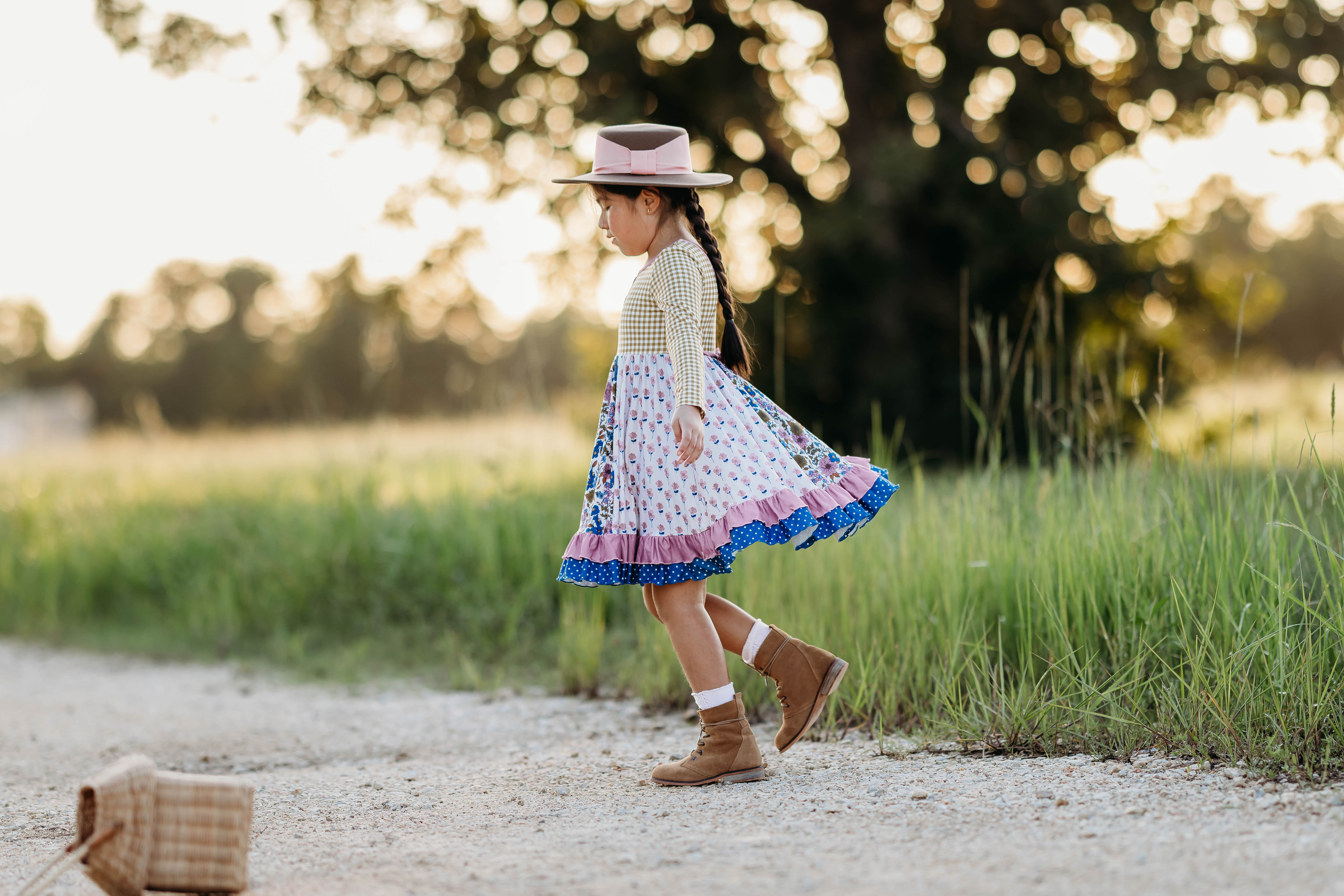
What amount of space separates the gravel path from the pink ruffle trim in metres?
0.59

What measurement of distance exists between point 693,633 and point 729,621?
7.5 inches

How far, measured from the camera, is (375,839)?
2537 mm

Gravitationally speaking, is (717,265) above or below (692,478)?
above

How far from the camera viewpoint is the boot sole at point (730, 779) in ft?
9.29

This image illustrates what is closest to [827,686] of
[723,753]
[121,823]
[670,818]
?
[723,753]

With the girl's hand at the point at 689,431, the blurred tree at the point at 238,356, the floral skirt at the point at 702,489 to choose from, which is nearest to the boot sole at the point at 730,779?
the floral skirt at the point at 702,489

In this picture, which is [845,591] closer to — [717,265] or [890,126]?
[717,265]

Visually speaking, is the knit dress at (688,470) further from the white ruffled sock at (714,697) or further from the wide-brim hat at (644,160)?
the white ruffled sock at (714,697)

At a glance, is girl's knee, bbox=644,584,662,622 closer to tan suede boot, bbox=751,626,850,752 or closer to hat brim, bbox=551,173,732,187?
tan suede boot, bbox=751,626,850,752

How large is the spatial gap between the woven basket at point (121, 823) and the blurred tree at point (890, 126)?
18.6 feet

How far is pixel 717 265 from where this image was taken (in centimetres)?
303

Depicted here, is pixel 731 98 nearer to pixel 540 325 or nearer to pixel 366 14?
pixel 366 14

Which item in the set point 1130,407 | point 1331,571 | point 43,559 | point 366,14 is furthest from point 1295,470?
point 366,14

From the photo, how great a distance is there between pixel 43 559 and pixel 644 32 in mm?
5417
